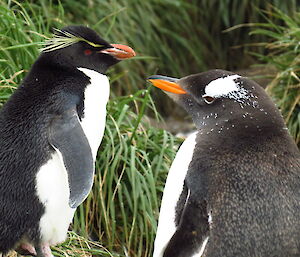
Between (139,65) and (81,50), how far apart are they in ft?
8.98

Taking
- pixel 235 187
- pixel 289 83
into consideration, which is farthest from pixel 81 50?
pixel 289 83

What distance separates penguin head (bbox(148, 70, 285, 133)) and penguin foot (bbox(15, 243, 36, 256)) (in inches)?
34.1

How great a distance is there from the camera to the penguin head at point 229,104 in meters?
2.91

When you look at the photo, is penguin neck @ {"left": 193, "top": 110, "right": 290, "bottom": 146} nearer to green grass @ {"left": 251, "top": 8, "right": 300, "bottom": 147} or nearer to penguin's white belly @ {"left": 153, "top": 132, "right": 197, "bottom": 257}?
penguin's white belly @ {"left": 153, "top": 132, "right": 197, "bottom": 257}

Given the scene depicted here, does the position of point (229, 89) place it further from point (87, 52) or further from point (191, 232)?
point (87, 52)

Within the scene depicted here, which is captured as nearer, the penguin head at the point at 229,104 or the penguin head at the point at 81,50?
the penguin head at the point at 229,104

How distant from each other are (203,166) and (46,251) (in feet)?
2.75

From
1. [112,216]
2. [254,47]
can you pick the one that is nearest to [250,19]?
[254,47]

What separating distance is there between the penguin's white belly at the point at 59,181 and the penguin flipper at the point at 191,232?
59 cm

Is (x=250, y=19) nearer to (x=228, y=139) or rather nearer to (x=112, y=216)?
(x=112, y=216)

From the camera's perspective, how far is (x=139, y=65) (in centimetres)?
623

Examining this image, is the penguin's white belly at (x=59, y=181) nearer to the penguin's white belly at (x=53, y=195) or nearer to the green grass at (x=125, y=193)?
the penguin's white belly at (x=53, y=195)

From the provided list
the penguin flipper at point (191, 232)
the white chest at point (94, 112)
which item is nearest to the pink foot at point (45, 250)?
the white chest at point (94, 112)

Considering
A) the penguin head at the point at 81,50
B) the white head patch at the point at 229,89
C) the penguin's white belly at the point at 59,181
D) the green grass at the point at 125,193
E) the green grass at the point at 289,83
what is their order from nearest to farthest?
1. the white head patch at the point at 229,89
2. the penguin's white belly at the point at 59,181
3. the penguin head at the point at 81,50
4. the green grass at the point at 125,193
5. the green grass at the point at 289,83
